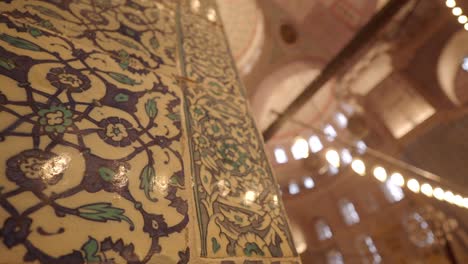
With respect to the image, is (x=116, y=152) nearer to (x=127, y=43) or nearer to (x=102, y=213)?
(x=102, y=213)

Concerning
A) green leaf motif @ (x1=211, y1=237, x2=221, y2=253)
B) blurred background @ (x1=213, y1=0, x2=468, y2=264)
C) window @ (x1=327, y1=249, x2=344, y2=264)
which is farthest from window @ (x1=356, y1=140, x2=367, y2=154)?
window @ (x1=327, y1=249, x2=344, y2=264)

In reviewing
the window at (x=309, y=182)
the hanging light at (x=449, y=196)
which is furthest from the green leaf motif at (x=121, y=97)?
the window at (x=309, y=182)

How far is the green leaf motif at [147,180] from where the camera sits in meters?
0.39

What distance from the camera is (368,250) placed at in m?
7.44

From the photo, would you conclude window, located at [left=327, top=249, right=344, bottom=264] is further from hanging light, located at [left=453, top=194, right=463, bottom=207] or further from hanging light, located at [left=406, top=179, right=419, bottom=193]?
hanging light, located at [left=406, top=179, right=419, bottom=193]

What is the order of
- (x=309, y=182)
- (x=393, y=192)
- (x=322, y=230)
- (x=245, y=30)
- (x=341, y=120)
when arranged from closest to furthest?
1. (x=245, y=30)
2. (x=393, y=192)
3. (x=341, y=120)
4. (x=322, y=230)
5. (x=309, y=182)

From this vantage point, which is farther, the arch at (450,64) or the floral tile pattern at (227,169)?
the arch at (450,64)

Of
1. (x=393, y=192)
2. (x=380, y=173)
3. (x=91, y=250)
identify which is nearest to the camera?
(x=91, y=250)

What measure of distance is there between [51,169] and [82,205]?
66mm

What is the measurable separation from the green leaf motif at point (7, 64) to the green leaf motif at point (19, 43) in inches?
1.8

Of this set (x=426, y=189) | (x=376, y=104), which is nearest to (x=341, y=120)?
(x=376, y=104)

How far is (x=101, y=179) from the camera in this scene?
370 mm

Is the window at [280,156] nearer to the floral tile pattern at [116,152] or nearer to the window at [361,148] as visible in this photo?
the window at [361,148]

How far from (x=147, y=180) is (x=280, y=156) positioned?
8.39m
